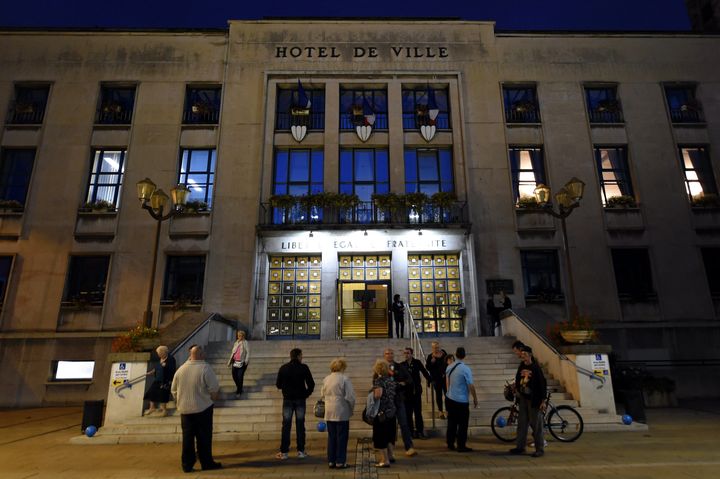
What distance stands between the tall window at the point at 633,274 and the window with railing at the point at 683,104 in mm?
7042

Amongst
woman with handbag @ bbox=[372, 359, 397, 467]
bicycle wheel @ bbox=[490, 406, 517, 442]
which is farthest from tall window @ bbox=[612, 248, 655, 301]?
woman with handbag @ bbox=[372, 359, 397, 467]

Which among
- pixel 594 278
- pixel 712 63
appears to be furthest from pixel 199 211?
pixel 712 63

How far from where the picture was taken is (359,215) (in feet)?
61.1

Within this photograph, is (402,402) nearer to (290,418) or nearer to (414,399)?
(414,399)

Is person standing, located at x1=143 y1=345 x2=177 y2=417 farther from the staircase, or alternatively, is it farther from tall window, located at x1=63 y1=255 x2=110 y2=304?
tall window, located at x1=63 y1=255 x2=110 y2=304

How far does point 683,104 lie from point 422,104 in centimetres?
1238

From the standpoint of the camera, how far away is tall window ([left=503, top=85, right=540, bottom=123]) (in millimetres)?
20094

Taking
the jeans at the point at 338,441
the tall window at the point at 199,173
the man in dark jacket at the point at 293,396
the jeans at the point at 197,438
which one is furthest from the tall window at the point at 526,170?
the jeans at the point at 197,438

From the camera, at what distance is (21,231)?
17766 mm

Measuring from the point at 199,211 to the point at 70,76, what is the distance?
921cm

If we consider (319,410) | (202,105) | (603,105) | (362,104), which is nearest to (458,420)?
(319,410)

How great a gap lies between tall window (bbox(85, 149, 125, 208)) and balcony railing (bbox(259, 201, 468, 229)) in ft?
21.4

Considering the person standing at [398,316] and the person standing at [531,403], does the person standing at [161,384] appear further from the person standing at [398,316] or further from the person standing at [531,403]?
the person standing at [398,316]

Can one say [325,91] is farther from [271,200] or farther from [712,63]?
[712,63]
